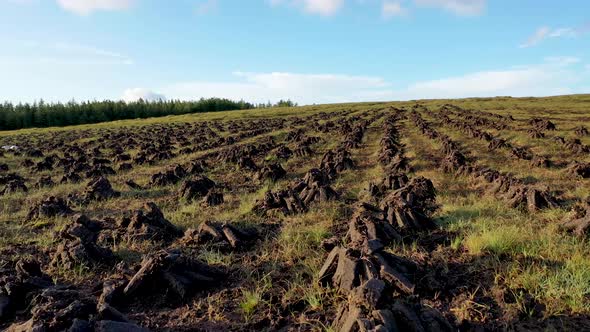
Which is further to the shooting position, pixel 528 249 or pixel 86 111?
pixel 86 111

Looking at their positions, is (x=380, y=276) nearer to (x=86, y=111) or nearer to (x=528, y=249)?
(x=528, y=249)

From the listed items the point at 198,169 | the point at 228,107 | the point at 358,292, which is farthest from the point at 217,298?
the point at 228,107

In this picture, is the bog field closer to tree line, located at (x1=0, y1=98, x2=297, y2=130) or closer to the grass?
the grass

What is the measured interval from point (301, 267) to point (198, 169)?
12.4m

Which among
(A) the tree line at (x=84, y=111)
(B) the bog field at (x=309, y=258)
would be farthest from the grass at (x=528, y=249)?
(A) the tree line at (x=84, y=111)

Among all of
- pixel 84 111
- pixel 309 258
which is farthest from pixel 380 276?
pixel 84 111

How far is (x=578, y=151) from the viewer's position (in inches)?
740

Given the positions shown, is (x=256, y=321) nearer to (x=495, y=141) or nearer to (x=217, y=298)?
(x=217, y=298)

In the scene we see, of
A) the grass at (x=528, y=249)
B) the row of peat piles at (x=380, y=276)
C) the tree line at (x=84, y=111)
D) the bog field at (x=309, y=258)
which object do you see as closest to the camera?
the row of peat piles at (x=380, y=276)

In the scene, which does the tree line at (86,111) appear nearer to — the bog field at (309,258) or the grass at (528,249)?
the bog field at (309,258)

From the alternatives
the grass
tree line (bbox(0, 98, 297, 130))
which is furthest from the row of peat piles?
tree line (bbox(0, 98, 297, 130))

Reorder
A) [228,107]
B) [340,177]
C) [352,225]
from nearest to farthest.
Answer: [352,225] → [340,177] → [228,107]

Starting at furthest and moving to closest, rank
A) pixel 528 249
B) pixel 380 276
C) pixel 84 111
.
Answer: pixel 84 111 → pixel 528 249 → pixel 380 276

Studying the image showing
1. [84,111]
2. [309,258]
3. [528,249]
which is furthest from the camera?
[84,111]
